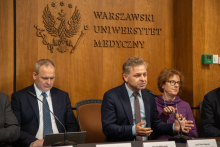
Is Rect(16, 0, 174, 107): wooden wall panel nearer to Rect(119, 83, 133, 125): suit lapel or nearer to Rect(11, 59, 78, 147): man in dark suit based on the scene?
Rect(11, 59, 78, 147): man in dark suit

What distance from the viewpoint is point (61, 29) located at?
3.86 m

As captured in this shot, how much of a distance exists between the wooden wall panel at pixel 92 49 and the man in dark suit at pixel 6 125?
2.76 ft

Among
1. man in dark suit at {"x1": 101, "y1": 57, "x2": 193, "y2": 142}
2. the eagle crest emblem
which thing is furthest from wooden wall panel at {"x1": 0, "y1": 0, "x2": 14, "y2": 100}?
man in dark suit at {"x1": 101, "y1": 57, "x2": 193, "y2": 142}

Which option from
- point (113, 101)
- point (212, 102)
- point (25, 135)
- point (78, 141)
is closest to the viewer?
point (78, 141)

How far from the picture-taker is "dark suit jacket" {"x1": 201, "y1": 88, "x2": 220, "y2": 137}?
344 centimetres

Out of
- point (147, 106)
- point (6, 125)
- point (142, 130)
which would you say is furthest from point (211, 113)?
point (6, 125)

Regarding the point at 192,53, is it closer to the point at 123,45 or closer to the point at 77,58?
the point at 123,45

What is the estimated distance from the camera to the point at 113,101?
2803mm

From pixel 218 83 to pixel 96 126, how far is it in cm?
214

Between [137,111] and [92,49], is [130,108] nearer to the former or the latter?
[137,111]

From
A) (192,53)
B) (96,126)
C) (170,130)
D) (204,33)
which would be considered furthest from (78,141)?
(204,33)

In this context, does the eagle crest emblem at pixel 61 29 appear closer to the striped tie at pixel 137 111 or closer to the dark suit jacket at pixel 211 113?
the striped tie at pixel 137 111

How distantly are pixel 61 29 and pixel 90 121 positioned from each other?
4.83ft

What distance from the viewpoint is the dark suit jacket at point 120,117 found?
261cm
